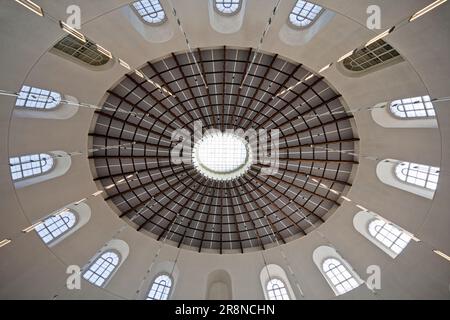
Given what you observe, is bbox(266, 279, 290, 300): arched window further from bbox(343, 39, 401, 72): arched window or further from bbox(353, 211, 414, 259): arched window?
bbox(343, 39, 401, 72): arched window

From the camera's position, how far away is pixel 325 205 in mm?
26766

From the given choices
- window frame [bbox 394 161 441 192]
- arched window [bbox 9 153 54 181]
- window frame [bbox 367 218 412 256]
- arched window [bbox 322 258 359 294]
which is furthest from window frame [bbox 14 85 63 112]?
window frame [bbox 367 218 412 256]

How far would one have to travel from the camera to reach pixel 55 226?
2380 cm

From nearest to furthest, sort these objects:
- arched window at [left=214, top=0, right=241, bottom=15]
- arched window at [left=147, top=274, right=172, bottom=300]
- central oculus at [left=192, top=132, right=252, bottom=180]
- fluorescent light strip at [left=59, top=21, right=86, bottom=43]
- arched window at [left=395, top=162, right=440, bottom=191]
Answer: fluorescent light strip at [left=59, top=21, right=86, bottom=43], arched window at [left=214, top=0, right=241, bottom=15], arched window at [left=395, top=162, right=440, bottom=191], arched window at [left=147, top=274, right=172, bottom=300], central oculus at [left=192, top=132, right=252, bottom=180]

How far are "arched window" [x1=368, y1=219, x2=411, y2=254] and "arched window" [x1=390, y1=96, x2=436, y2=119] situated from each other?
809cm

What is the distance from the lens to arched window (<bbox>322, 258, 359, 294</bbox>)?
80.8 feet

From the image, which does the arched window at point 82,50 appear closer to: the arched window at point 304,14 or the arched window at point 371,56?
the arched window at point 304,14

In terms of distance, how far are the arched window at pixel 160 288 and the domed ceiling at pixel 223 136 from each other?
311 cm

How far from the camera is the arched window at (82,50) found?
62.8ft

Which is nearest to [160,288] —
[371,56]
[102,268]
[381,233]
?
[102,268]

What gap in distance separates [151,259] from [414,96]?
76.2 feet

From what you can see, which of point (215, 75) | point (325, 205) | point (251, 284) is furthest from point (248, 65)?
point (251, 284)

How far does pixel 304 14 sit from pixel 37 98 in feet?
58.3
